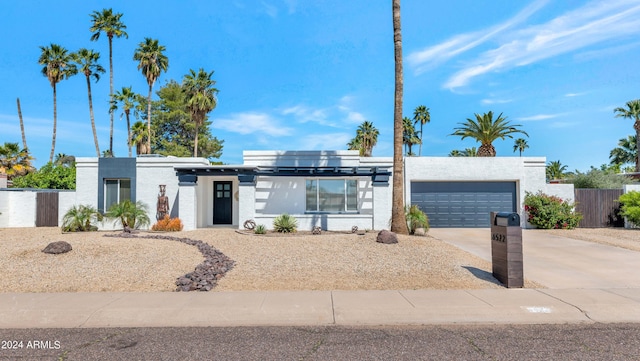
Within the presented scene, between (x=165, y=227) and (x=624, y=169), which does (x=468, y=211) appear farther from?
(x=624, y=169)

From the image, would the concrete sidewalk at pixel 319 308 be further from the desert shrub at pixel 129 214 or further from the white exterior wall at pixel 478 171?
the white exterior wall at pixel 478 171

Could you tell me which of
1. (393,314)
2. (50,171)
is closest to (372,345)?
(393,314)

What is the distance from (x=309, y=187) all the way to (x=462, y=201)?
8.00 meters

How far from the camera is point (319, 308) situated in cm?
618

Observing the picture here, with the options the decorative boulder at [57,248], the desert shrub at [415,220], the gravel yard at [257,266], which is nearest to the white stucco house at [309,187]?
the desert shrub at [415,220]

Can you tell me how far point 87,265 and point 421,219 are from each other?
1115 centimetres

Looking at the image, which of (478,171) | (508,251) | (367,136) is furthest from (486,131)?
(367,136)

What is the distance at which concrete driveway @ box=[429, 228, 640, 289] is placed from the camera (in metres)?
8.09

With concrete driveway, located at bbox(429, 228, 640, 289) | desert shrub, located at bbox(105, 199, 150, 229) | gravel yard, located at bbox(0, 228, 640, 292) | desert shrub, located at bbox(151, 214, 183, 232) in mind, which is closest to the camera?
gravel yard, located at bbox(0, 228, 640, 292)

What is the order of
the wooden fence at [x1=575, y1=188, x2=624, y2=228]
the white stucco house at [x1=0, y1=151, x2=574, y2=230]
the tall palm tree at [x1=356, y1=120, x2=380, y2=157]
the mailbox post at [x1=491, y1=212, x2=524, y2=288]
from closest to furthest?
the mailbox post at [x1=491, y1=212, x2=524, y2=288] → the white stucco house at [x1=0, y1=151, x2=574, y2=230] → the wooden fence at [x1=575, y1=188, x2=624, y2=228] → the tall palm tree at [x1=356, y1=120, x2=380, y2=157]

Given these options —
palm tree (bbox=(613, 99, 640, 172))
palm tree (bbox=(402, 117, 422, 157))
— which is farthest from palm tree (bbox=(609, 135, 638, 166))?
palm tree (bbox=(402, 117, 422, 157))

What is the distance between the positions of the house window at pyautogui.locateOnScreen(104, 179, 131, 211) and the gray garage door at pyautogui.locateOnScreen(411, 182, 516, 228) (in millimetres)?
14371

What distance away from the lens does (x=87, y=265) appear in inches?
355

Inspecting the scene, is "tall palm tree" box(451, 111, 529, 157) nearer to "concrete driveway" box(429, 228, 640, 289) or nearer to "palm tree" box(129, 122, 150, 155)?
"concrete driveway" box(429, 228, 640, 289)
